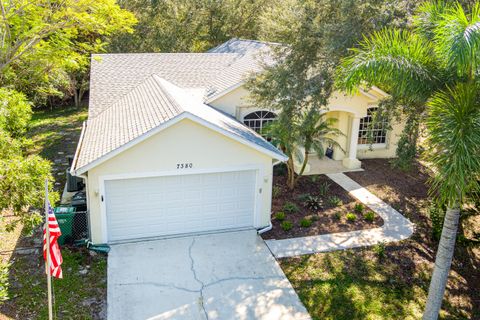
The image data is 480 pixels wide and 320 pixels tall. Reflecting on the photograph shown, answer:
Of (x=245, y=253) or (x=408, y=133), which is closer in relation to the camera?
(x=245, y=253)

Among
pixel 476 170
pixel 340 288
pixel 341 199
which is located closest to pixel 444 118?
pixel 476 170

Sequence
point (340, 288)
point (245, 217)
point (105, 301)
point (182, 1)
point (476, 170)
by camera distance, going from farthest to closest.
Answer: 1. point (182, 1)
2. point (245, 217)
3. point (340, 288)
4. point (105, 301)
5. point (476, 170)

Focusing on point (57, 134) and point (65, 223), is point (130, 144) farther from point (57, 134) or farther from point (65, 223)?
point (57, 134)

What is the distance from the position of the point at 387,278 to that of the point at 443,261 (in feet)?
8.71

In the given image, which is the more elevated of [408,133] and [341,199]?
[408,133]

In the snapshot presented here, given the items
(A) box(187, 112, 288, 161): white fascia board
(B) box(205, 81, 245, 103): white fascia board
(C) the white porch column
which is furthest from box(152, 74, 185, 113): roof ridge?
(C) the white porch column

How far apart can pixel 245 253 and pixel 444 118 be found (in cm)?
699

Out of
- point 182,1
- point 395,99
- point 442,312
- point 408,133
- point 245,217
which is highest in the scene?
point 182,1

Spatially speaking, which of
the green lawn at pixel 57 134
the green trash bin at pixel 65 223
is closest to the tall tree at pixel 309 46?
the green trash bin at pixel 65 223

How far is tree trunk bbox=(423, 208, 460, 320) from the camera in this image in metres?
9.41

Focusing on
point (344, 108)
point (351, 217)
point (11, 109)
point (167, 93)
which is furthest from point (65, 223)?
point (344, 108)

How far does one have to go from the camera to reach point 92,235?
12766 mm

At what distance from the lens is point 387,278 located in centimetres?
1209

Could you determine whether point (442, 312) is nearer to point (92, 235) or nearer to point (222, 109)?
point (92, 235)
